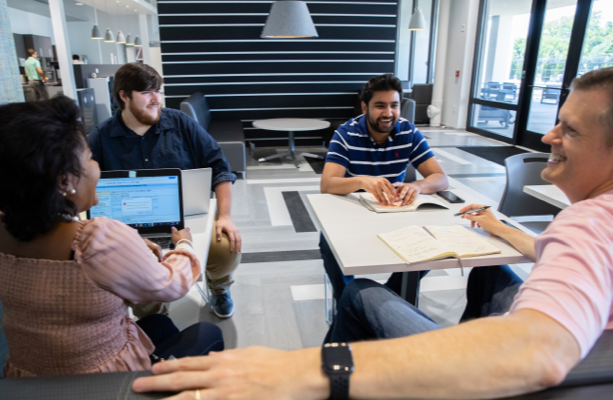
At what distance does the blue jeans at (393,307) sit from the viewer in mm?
1153

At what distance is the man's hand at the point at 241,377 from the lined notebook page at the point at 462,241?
862mm

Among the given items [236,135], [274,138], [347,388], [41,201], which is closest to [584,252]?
[347,388]

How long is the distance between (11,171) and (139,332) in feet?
1.79

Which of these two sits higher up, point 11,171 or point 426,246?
point 11,171

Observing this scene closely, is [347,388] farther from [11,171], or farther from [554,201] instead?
[554,201]

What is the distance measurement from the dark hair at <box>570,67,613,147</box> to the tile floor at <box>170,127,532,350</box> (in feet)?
5.17

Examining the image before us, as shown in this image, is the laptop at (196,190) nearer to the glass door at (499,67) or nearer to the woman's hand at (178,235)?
the woman's hand at (178,235)

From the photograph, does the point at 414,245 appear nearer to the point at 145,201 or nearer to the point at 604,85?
the point at 604,85

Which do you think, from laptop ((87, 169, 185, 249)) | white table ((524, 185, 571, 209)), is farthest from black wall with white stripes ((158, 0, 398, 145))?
laptop ((87, 169, 185, 249))

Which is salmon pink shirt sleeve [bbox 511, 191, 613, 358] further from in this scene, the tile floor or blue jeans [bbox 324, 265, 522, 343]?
the tile floor

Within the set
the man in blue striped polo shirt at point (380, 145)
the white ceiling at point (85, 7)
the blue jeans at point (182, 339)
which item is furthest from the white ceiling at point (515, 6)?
the white ceiling at point (85, 7)

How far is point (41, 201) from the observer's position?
0.89 m

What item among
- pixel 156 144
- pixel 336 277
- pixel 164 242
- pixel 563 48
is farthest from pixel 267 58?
pixel 164 242

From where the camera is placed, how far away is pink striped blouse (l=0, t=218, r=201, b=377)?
89 cm
